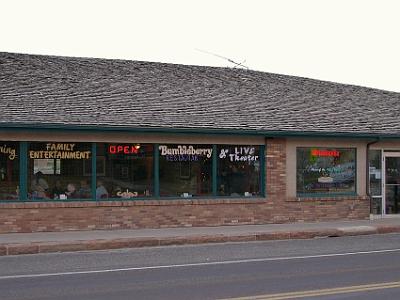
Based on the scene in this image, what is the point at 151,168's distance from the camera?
18891mm

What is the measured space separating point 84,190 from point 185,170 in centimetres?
280

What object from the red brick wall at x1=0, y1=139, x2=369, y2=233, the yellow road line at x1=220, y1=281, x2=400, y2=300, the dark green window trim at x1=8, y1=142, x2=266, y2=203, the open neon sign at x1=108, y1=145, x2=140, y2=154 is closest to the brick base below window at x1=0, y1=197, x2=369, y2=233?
the red brick wall at x1=0, y1=139, x2=369, y2=233

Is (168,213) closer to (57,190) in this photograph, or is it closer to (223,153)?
(223,153)

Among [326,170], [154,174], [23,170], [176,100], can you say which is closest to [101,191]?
[154,174]

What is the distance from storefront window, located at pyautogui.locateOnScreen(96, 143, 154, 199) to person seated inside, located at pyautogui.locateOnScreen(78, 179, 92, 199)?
8.9 inches

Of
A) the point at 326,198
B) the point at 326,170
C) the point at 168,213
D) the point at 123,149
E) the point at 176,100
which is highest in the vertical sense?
the point at 176,100

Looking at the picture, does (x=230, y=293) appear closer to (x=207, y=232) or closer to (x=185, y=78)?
(x=207, y=232)

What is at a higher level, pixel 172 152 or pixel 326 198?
pixel 172 152

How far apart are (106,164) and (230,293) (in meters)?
9.24

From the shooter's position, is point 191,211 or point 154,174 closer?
point 154,174

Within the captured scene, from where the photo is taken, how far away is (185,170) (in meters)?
19.3

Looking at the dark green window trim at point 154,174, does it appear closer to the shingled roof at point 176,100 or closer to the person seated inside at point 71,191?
the person seated inside at point 71,191

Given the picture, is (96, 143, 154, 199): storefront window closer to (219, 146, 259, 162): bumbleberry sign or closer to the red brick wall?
the red brick wall

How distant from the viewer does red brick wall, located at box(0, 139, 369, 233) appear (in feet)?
57.5
